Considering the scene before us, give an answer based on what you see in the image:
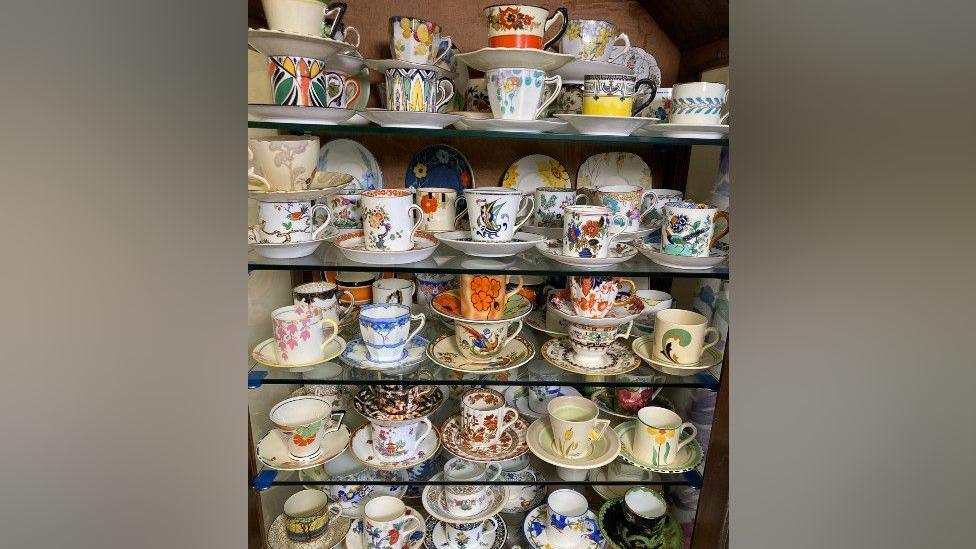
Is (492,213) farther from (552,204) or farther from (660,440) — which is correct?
(660,440)

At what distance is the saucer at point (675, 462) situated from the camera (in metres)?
0.77

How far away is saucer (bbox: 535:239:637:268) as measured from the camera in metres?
0.69

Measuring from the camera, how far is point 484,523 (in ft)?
2.90

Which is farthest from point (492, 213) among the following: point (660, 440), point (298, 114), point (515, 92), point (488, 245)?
point (660, 440)

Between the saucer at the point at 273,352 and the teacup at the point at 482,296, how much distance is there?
17cm

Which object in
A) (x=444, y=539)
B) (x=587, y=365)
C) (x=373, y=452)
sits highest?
(x=587, y=365)

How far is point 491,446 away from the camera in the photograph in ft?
2.63

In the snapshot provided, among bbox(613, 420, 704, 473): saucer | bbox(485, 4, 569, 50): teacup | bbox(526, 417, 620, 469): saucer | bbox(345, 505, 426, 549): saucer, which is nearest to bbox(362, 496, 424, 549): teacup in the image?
bbox(345, 505, 426, 549): saucer

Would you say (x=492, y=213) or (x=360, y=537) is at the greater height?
(x=492, y=213)

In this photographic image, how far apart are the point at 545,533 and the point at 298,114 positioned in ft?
2.17

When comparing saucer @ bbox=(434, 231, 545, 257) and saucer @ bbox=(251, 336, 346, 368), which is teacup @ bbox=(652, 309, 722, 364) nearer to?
saucer @ bbox=(434, 231, 545, 257)
